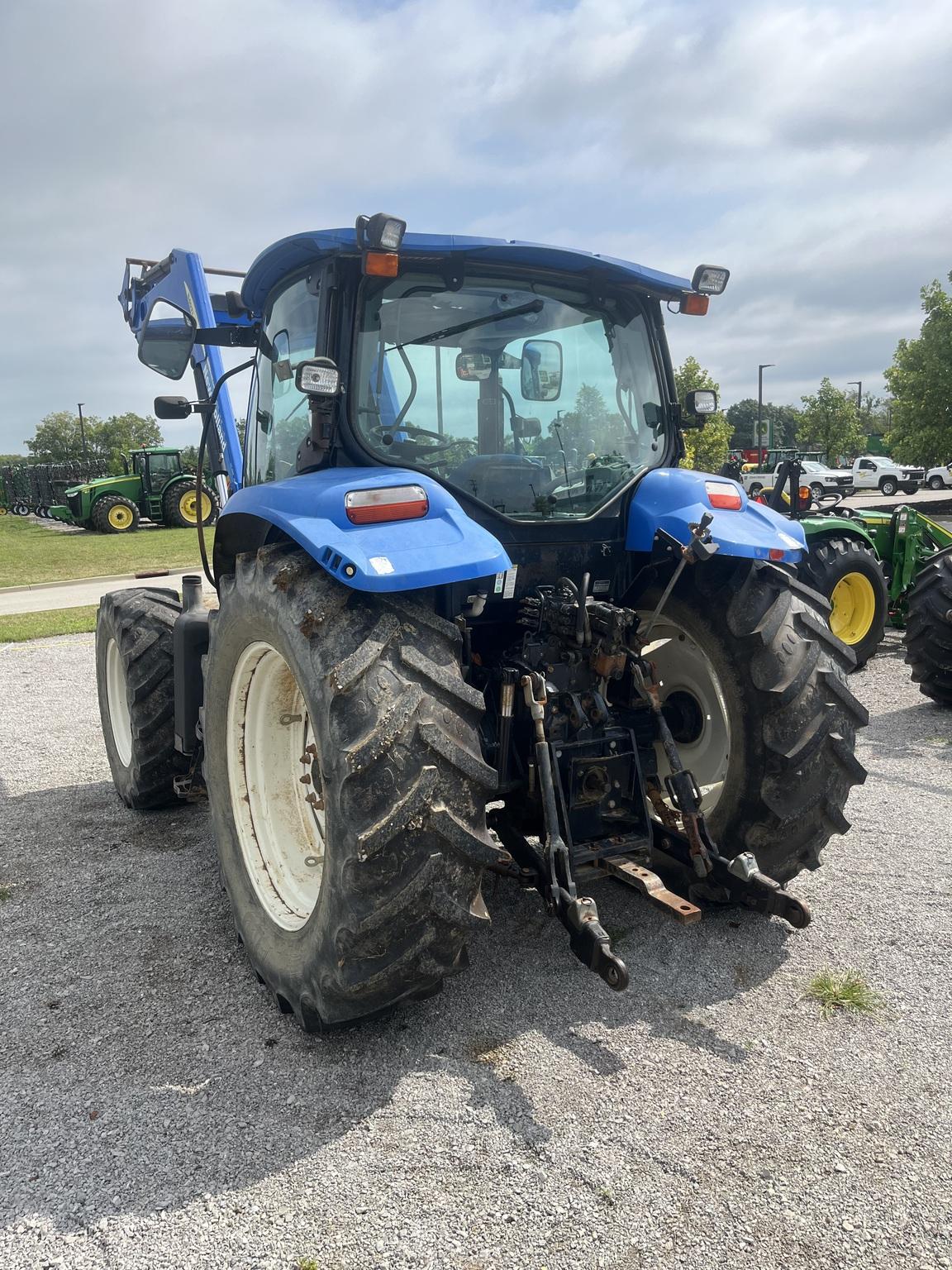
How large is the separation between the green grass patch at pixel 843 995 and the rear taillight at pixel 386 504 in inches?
77.0

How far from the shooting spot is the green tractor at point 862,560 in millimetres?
7801

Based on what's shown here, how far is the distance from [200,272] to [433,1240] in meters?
5.27

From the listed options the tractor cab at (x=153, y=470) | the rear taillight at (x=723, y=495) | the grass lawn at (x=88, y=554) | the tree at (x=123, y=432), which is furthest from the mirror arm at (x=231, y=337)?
the tree at (x=123, y=432)

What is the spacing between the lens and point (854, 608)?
8156mm

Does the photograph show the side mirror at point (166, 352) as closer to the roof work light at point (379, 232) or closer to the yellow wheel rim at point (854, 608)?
the roof work light at point (379, 232)

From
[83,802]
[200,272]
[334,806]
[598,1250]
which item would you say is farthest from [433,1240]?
[200,272]

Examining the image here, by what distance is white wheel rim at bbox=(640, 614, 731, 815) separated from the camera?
11.2 feet

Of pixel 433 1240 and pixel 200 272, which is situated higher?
pixel 200 272

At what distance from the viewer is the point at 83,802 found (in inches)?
196

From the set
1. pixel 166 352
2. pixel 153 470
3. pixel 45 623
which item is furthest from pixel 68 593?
pixel 153 470

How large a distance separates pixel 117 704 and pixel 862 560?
612cm

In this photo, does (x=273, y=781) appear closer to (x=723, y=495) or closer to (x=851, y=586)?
(x=723, y=495)

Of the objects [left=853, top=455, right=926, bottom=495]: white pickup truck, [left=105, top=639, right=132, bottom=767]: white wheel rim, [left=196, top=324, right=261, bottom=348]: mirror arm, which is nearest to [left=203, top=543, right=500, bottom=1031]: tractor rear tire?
[left=196, top=324, right=261, bottom=348]: mirror arm

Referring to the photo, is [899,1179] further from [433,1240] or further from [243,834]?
[243,834]
